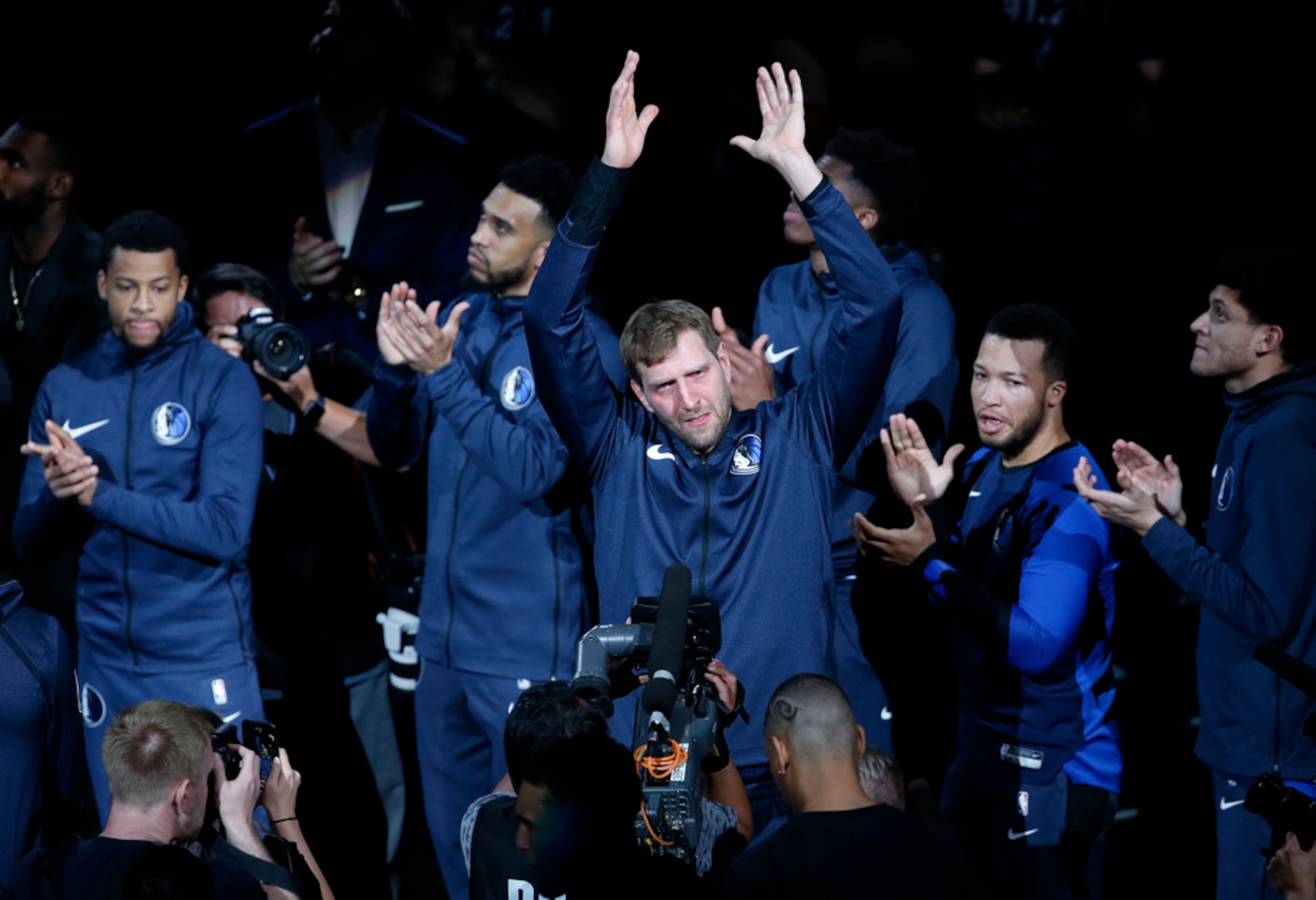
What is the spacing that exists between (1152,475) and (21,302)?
13.0 feet

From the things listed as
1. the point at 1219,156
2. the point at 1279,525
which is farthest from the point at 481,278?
the point at 1219,156

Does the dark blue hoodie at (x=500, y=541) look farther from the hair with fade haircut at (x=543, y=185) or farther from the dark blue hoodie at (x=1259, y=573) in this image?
the dark blue hoodie at (x=1259, y=573)

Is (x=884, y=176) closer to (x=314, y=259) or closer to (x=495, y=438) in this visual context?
(x=495, y=438)

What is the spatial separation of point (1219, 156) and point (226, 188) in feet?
13.3

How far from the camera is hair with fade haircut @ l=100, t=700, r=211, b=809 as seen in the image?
313 centimetres

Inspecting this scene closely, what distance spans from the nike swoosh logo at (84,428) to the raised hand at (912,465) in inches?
94.2

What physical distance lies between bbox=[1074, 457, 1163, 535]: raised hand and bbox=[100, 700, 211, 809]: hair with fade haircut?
2.23 meters

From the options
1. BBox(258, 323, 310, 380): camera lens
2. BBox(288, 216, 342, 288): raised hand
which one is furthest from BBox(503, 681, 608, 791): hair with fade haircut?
BBox(288, 216, 342, 288): raised hand

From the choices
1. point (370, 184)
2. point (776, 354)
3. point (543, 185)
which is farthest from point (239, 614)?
point (370, 184)

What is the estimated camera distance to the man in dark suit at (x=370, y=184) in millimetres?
5887

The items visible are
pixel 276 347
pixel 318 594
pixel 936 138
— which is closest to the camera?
pixel 276 347

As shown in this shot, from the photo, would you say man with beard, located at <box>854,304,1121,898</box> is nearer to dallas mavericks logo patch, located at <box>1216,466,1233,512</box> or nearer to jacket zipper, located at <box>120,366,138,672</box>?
dallas mavericks logo patch, located at <box>1216,466,1233,512</box>

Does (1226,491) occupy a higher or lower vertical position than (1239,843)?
higher

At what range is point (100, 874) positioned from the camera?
2.94 m
